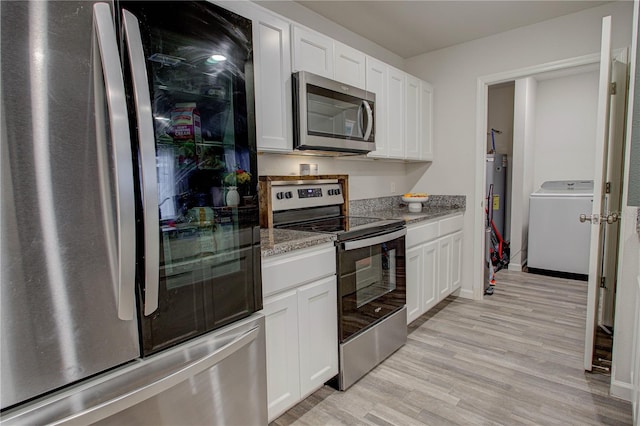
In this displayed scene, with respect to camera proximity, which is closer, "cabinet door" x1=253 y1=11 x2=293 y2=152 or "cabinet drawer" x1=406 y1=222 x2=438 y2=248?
"cabinet door" x1=253 y1=11 x2=293 y2=152

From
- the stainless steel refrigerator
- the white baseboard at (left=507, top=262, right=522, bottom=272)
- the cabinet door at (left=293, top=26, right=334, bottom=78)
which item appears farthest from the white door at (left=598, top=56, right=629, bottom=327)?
the stainless steel refrigerator

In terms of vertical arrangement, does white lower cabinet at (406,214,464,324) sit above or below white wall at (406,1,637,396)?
below

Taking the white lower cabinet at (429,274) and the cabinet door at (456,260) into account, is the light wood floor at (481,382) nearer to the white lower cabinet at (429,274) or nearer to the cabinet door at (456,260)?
the white lower cabinet at (429,274)

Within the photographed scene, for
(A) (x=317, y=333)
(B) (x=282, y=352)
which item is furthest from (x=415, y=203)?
(B) (x=282, y=352)

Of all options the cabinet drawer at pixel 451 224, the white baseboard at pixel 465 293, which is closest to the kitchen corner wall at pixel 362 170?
the cabinet drawer at pixel 451 224

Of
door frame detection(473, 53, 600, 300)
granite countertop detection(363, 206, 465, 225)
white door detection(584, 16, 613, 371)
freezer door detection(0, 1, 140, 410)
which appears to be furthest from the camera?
door frame detection(473, 53, 600, 300)

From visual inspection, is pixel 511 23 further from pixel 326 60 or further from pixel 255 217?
pixel 255 217

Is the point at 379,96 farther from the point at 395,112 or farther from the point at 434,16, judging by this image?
the point at 434,16

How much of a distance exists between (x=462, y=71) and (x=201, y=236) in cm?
329

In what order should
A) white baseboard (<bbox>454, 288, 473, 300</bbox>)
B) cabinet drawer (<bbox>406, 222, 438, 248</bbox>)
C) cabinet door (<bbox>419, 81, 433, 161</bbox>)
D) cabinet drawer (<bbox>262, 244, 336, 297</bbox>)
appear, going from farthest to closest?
white baseboard (<bbox>454, 288, 473, 300</bbox>) → cabinet door (<bbox>419, 81, 433, 161</bbox>) → cabinet drawer (<bbox>406, 222, 438, 248</bbox>) → cabinet drawer (<bbox>262, 244, 336, 297</bbox>)

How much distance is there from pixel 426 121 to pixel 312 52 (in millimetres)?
1751

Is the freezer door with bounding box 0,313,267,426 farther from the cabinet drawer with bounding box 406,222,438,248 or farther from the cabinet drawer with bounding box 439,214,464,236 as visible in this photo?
the cabinet drawer with bounding box 439,214,464,236

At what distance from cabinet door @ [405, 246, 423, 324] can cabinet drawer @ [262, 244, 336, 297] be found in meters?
0.95

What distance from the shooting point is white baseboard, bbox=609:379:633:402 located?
1.89 m
